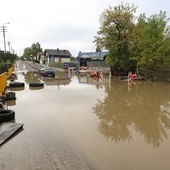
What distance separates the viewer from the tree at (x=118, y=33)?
34.0 meters

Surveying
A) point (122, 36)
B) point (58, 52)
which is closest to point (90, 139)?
point (122, 36)

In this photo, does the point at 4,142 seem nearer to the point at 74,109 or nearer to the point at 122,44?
the point at 74,109

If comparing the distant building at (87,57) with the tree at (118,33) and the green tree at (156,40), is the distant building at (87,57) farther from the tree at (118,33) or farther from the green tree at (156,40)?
the green tree at (156,40)

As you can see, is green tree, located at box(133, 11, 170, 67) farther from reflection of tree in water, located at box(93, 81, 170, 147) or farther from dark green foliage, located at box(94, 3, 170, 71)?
reflection of tree in water, located at box(93, 81, 170, 147)

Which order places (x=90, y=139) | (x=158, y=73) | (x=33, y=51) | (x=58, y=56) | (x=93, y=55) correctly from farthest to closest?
(x=33, y=51) → (x=58, y=56) → (x=93, y=55) → (x=158, y=73) → (x=90, y=139)

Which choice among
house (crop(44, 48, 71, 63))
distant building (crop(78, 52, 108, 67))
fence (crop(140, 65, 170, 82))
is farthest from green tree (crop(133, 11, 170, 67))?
house (crop(44, 48, 71, 63))

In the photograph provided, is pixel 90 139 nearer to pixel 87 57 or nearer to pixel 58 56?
pixel 87 57

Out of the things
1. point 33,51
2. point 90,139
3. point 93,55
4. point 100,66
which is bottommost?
point 90,139

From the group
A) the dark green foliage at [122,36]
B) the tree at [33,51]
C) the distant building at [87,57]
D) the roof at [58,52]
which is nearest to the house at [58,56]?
the roof at [58,52]

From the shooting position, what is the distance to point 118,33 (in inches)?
1377

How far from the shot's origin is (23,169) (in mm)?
5023

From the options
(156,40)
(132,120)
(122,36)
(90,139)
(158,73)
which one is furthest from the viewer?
(122,36)

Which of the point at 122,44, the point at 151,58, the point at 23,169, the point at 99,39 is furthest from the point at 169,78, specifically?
the point at 23,169

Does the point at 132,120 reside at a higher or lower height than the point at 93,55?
lower
